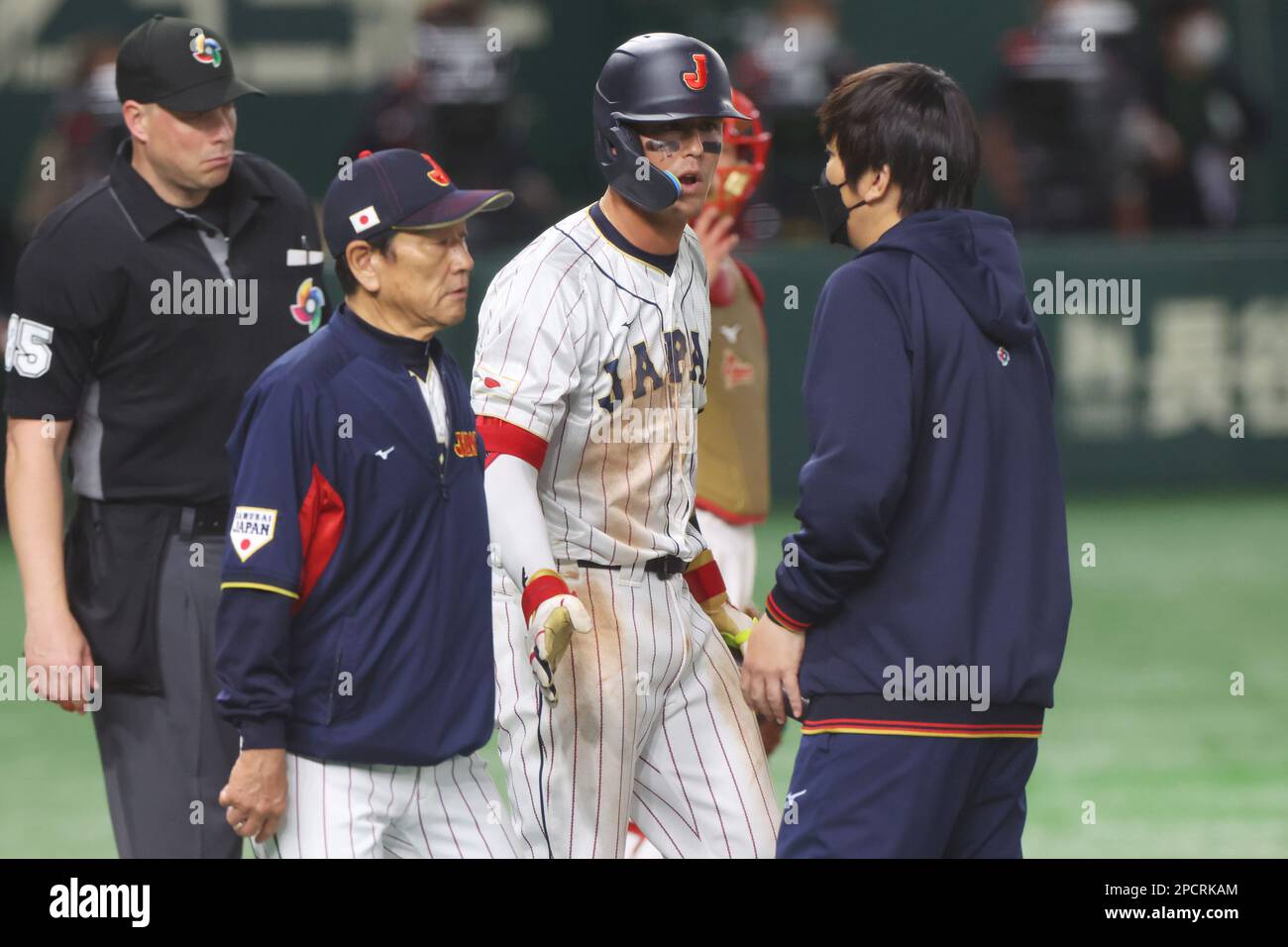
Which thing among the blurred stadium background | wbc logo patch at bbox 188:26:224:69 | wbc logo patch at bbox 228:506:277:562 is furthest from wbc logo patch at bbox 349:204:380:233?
the blurred stadium background

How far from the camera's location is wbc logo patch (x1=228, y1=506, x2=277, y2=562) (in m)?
3.89

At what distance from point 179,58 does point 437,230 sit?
46.9 inches

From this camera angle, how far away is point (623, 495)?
451cm

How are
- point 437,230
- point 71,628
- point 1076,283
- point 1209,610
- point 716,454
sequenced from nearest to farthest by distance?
point 437,230 → point 71,628 → point 716,454 → point 1209,610 → point 1076,283

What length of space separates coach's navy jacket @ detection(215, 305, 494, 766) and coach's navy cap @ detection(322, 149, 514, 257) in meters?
0.19

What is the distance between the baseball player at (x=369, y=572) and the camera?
392 cm

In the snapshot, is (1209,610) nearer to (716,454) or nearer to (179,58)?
(716,454)

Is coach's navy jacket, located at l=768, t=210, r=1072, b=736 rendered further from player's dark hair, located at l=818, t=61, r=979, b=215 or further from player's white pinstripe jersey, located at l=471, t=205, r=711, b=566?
player's white pinstripe jersey, located at l=471, t=205, r=711, b=566

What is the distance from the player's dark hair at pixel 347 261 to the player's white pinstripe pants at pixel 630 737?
820mm

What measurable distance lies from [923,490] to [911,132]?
73 centimetres

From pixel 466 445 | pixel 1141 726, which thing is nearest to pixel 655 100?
pixel 466 445

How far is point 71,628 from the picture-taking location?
4.79 metres

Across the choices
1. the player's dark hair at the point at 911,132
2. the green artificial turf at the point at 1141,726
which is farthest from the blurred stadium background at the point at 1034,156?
the player's dark hair at the point at 911,132
